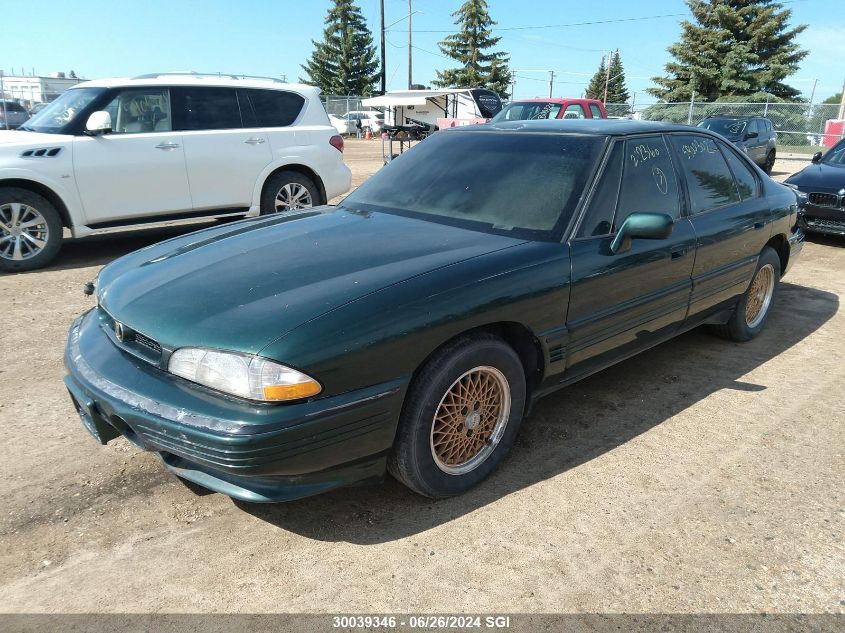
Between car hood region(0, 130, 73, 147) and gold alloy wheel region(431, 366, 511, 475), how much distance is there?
5650 millimetres

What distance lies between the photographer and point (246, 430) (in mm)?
2150

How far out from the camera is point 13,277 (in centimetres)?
629

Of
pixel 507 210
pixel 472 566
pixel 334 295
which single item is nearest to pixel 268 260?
pixel 334 295

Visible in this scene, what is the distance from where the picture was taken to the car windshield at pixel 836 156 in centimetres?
902

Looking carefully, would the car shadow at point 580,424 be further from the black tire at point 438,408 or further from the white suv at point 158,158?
the white suv at point 158,158

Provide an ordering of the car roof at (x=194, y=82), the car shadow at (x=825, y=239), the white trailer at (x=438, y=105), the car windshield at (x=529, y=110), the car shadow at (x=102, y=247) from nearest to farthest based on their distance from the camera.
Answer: the car roof at (x=194, y=82), the car shadow at (x=102, y=247), the car shadow at (x=825, y=239), the car windshield at (x=529, y=110), the white trailer at (x=438, y=105)

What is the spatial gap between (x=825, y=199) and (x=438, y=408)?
7883 mm

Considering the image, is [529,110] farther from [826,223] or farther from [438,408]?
[438,408]

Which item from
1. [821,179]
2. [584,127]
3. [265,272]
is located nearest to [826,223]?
[821,179]

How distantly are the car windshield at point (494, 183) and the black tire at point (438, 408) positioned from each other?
26.6 inches

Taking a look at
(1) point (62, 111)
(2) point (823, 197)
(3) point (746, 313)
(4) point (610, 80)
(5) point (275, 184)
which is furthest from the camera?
(4) point (610, 80)

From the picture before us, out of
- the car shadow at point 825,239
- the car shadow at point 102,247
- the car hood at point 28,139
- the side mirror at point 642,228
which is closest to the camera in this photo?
the side mirror at point 642,228

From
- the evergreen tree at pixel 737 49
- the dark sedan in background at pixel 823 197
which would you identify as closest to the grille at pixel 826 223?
the dark sedan in background at pixel 823 197

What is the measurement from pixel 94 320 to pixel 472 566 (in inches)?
81.3
